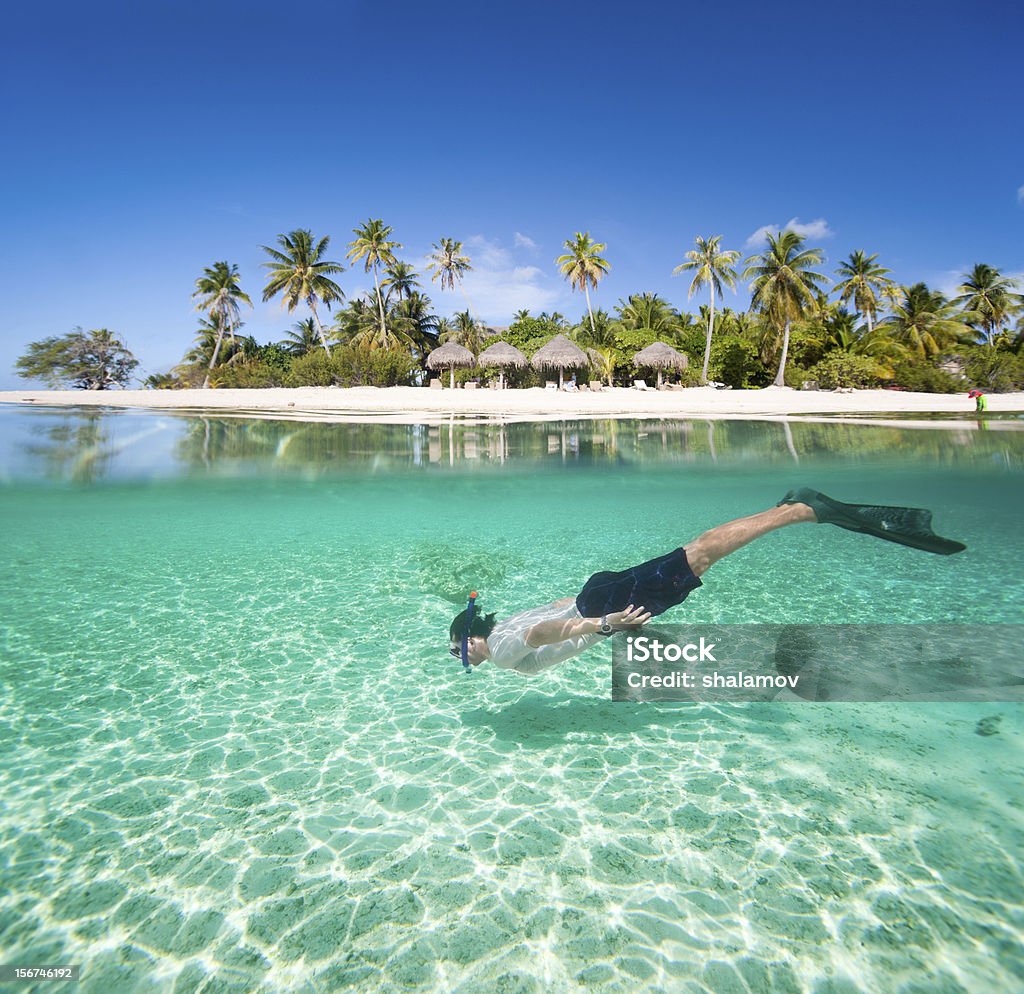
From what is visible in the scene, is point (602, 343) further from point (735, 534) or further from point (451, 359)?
point (735, 534)

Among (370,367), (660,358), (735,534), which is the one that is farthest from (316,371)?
(735,534)

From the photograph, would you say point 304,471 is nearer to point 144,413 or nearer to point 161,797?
point 144,413

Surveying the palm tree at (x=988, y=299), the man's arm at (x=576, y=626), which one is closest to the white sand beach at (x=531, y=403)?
the palm tree at (x=988, y=299)

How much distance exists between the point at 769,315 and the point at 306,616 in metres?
38.3

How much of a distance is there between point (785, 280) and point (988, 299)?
19.1 meters

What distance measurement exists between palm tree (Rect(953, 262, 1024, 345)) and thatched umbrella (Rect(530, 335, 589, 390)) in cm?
2910

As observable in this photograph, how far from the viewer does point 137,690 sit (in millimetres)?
5766

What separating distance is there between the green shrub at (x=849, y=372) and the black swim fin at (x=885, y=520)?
35.3 meters

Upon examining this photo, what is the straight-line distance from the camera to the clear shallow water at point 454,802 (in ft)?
9.74

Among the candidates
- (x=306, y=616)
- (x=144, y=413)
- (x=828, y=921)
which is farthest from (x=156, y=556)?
(x=144, y=413)

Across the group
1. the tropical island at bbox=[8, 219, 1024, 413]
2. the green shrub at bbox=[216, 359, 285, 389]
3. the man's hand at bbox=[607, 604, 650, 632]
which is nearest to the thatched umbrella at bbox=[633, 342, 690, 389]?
the tropical island at bbox=[8, 219, 1024, 413]

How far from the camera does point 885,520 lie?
400cm

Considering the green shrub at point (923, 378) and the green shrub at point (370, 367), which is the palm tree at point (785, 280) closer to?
the green shrub at point (923, 378)

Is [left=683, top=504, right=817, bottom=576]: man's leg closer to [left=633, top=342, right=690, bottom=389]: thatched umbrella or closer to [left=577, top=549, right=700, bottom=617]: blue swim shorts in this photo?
[left=577, top=549, right=700, bottom=617]: blue swim shorts
